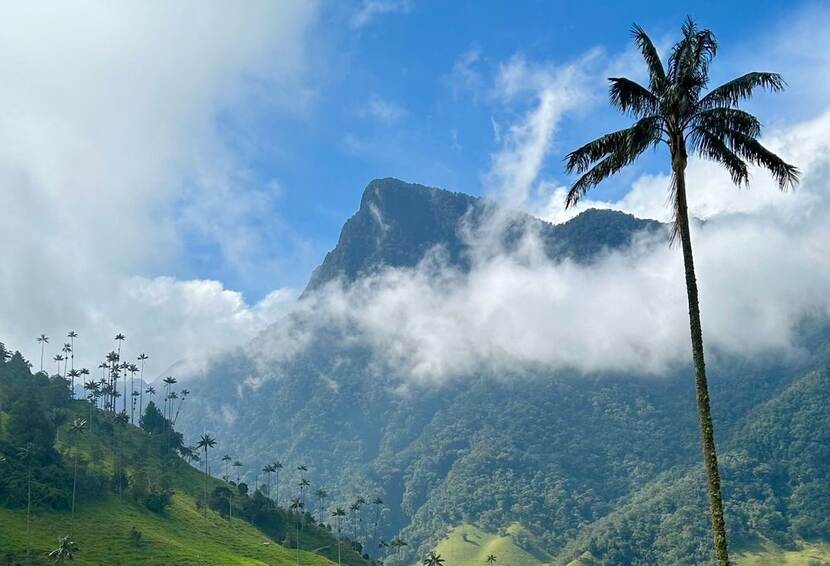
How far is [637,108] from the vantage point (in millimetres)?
26688

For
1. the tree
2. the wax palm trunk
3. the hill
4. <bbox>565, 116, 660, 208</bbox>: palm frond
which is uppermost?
<bbox>565, 116, 660, 208</bbox>: palm frond

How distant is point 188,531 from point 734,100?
16600cm

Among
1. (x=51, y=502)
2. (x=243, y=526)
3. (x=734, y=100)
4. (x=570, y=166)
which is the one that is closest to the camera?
(x=734, y=100)

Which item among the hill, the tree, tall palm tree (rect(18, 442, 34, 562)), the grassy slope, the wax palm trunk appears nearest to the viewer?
the wax palm trunk

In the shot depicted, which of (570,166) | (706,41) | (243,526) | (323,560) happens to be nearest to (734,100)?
(706,41)

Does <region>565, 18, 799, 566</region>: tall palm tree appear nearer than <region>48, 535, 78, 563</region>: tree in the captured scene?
Yes

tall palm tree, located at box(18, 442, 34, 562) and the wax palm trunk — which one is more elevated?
the wax palm trunk

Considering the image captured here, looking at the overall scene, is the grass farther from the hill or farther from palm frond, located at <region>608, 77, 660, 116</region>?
palm frond, located at <region>608, 77, 660, 116</region>

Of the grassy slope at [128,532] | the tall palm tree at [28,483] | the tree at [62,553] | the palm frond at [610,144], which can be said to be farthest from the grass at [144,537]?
the palm frond at [610,144]

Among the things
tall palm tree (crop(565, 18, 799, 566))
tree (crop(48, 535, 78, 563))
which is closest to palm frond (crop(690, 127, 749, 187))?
tall palm tree (crop(565, 18, 799, 566))

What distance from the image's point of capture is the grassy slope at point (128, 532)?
13150cm

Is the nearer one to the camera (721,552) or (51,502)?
(721,552)

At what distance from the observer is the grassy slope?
13150cm

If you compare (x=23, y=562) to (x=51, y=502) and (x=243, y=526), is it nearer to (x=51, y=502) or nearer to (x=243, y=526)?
(x=51, y=502)
